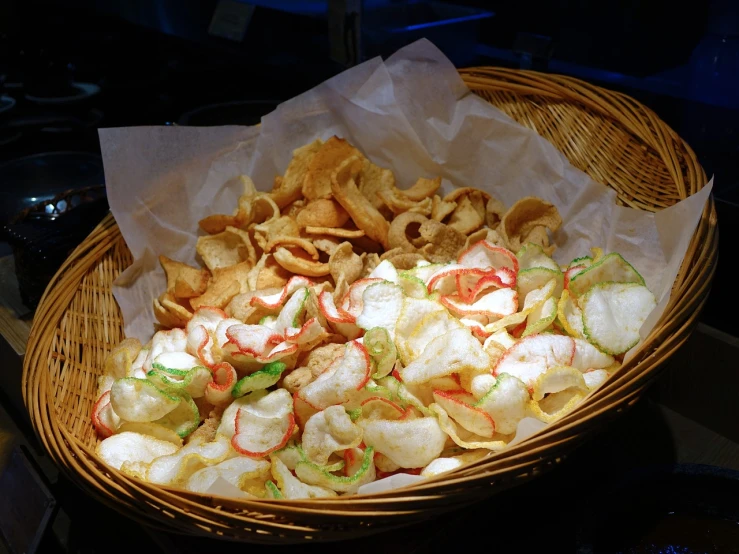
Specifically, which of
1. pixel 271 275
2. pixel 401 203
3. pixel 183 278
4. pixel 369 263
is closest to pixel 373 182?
pixel 401 203

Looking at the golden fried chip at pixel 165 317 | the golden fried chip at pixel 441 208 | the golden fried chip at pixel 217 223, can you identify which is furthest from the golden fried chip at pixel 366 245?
the golden fried chip at pixel 165 317

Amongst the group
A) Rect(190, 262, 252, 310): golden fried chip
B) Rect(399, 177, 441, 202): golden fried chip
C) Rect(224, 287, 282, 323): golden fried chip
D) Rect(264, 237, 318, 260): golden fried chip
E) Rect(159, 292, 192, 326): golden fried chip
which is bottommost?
Rect(159, 292, 192, 326): golden fried chip

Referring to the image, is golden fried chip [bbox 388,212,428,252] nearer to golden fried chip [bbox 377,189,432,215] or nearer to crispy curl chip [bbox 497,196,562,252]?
golden fried chip [bbox 377,189,432,215]

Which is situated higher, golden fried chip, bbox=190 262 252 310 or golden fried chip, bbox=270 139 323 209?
golden fried chip, bbox=270 139 323 209

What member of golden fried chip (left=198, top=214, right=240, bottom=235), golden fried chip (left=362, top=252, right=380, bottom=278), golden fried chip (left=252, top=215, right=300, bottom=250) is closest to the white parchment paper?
golden fried chip (left=198, top=214, right=240, bottom=235)

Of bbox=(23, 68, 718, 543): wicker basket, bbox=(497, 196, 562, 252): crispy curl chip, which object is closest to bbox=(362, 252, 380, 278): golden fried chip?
bbox=(497, 196, 562, 252): crispy curl chip

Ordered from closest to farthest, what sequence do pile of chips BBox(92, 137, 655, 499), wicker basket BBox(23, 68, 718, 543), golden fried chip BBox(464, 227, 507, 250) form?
wicker basket BBox(23, 68, 718, 543)
pile of chips BBox(92, 137, 655, 499)
golden fried chip BBox(464, 227, 507, 250)

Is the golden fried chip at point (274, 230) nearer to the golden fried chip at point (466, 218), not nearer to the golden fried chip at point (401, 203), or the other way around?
the golden fried chip at point (401, 203)

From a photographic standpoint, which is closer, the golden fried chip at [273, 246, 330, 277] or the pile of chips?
the pile of chips

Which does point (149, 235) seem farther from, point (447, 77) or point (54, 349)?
point (447, 77)

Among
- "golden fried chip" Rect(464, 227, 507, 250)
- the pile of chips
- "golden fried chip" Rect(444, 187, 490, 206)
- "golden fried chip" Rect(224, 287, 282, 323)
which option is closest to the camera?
the pile of chips
